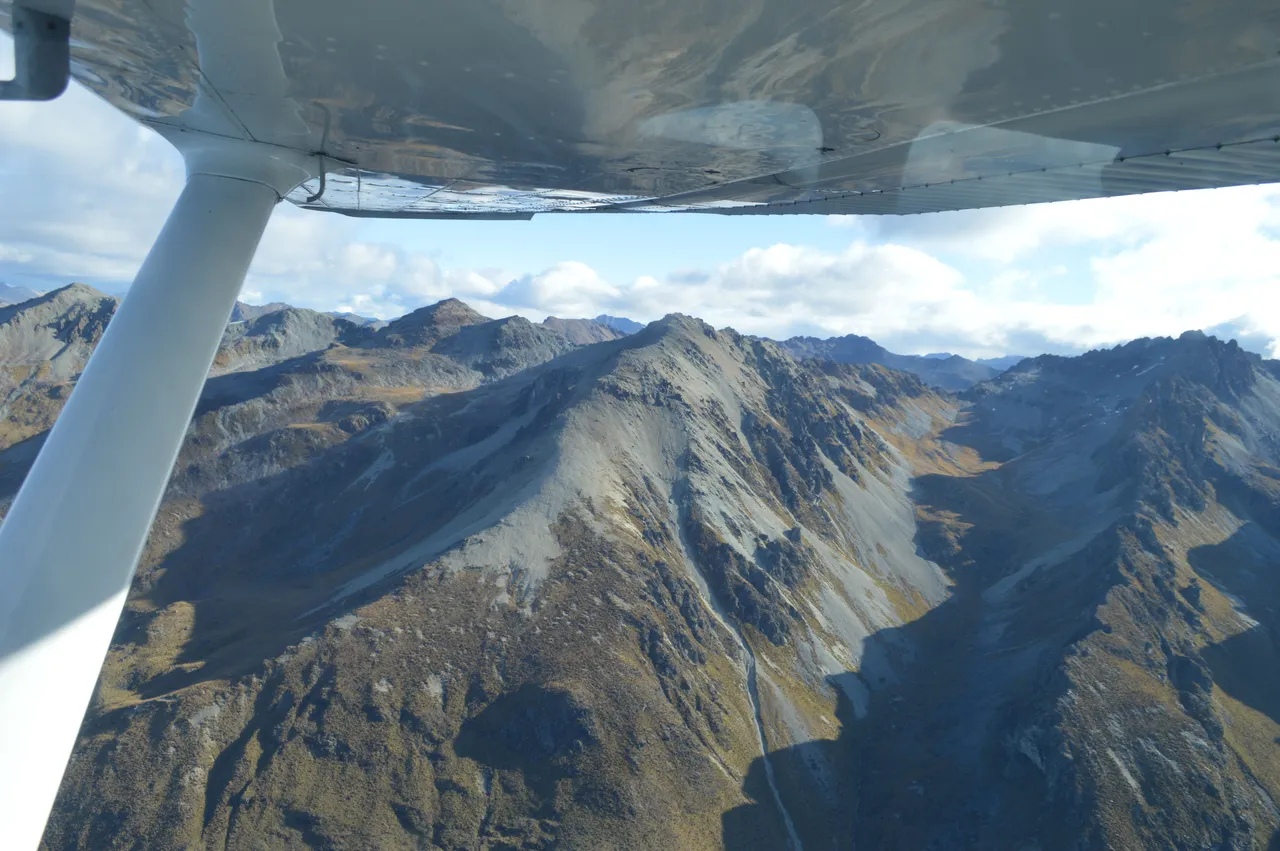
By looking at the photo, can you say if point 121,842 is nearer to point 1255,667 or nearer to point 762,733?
point 762,733

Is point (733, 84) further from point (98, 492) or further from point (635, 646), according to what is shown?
→ point (635, 646)

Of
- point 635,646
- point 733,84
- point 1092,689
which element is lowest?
point 733,84

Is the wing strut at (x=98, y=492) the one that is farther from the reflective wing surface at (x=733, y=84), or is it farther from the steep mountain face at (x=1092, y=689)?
the steep mountain face at (x=1092, y=689)

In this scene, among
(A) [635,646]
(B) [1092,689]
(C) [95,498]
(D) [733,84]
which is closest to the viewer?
(C) [95,498]

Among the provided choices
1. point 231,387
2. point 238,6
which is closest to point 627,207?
point 238,6

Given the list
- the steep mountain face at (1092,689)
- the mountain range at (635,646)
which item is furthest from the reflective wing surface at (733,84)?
the steep mountain face at (1092,689)

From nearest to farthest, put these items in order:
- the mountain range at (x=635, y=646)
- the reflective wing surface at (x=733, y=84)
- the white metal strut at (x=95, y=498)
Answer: the white metal strut at (x=95, y=498) < the reflective wing surface at (x=733, y=84) < the mountain range at (x=635, y=646)

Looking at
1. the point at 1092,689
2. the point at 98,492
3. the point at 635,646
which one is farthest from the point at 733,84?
the point at 1092,689
